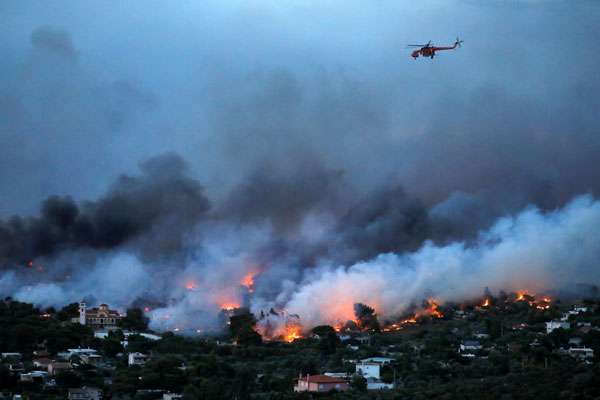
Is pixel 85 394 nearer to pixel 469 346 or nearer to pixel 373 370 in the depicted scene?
pixel 373 370

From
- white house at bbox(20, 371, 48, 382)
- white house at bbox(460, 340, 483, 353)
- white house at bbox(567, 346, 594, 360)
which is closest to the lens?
white house at bbox(20, 371, 48, 382)

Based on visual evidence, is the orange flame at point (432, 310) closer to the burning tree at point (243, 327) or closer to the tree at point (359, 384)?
the burning tree at point (243, 327)

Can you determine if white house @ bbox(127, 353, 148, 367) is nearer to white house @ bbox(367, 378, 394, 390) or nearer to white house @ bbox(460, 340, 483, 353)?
white house @ bbox(367, 378, 394, 390)

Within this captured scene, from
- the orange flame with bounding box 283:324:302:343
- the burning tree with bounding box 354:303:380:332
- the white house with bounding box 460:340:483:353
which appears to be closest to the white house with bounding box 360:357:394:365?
the white house with bounding box 460:340:483:353

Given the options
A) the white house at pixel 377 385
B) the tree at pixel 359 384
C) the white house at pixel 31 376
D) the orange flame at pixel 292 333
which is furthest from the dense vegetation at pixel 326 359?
the orange flame at pixel 292 333

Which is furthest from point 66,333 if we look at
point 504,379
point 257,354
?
point 504,379

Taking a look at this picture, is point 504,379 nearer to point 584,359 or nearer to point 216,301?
point 584,359

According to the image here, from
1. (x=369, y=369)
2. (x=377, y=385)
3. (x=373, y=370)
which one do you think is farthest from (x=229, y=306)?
(x=377, y=385)

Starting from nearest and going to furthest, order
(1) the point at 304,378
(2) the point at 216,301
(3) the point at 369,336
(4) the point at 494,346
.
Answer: (1) the point at 304,378 < (4) the point at 494,346 < (3) the point at 369,336 < (2) the point at 216,301
